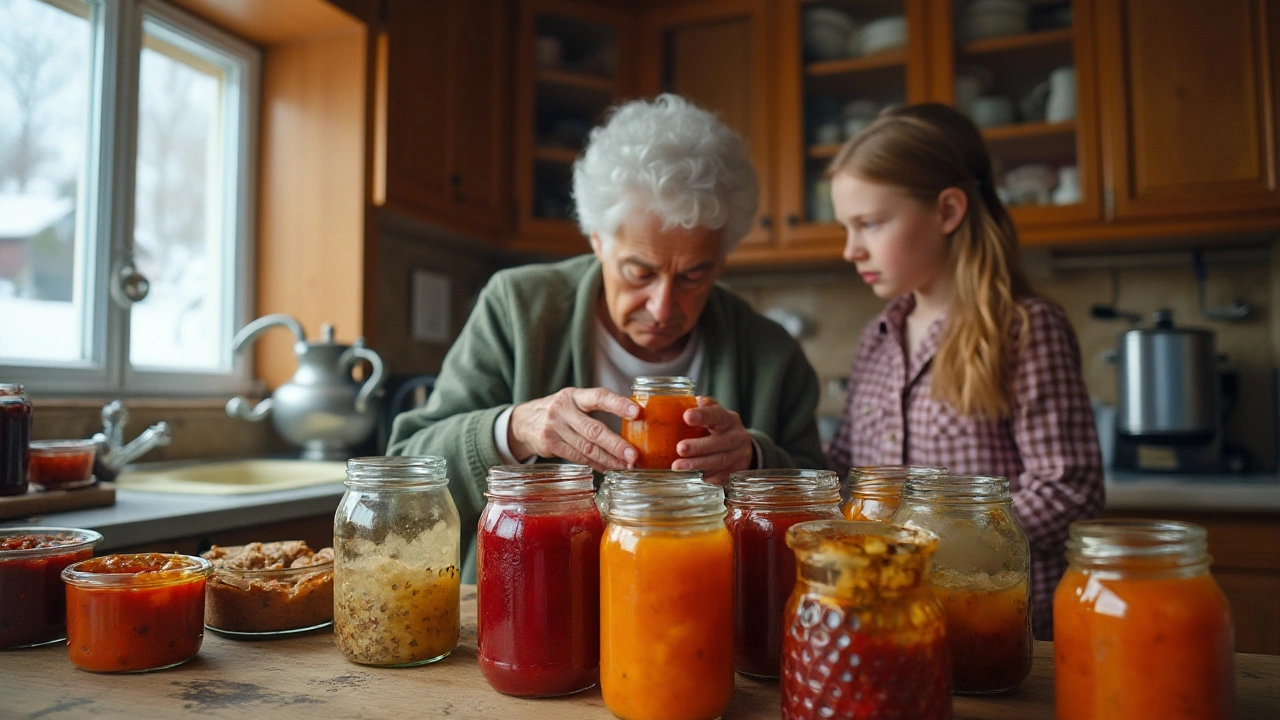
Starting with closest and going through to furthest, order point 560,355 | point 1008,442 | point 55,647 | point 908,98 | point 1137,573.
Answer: point 1137,573 < point 55,647 < point 560,355 < point 1008,442 < point 908,98

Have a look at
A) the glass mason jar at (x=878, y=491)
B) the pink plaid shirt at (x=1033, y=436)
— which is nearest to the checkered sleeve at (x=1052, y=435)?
the pink plaid shirt at (x=1033, y=436)

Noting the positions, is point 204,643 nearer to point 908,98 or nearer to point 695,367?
point 695,367

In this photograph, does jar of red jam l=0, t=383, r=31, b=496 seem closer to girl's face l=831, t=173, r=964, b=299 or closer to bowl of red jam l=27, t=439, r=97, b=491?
bowl of red jam l=27, t=439, r=97, b=491

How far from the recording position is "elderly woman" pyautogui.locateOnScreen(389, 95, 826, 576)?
1.26 m

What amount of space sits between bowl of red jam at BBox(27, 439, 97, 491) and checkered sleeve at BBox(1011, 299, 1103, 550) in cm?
155

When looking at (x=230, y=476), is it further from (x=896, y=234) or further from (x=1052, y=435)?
(x=1052, y=435)

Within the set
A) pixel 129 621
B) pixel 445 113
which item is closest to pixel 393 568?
pixel 129 621

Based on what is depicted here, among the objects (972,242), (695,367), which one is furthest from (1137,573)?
(972,242)

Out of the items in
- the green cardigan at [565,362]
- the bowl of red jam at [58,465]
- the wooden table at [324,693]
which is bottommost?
the wooden table at [324,693]

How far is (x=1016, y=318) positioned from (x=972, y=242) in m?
0.18

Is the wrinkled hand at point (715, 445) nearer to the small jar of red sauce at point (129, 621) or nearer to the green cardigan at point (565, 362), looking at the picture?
the green cardigan at point (565, 362)

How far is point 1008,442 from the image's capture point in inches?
58.9

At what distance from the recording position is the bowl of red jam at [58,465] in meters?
1.30

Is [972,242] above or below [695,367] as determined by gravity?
above
